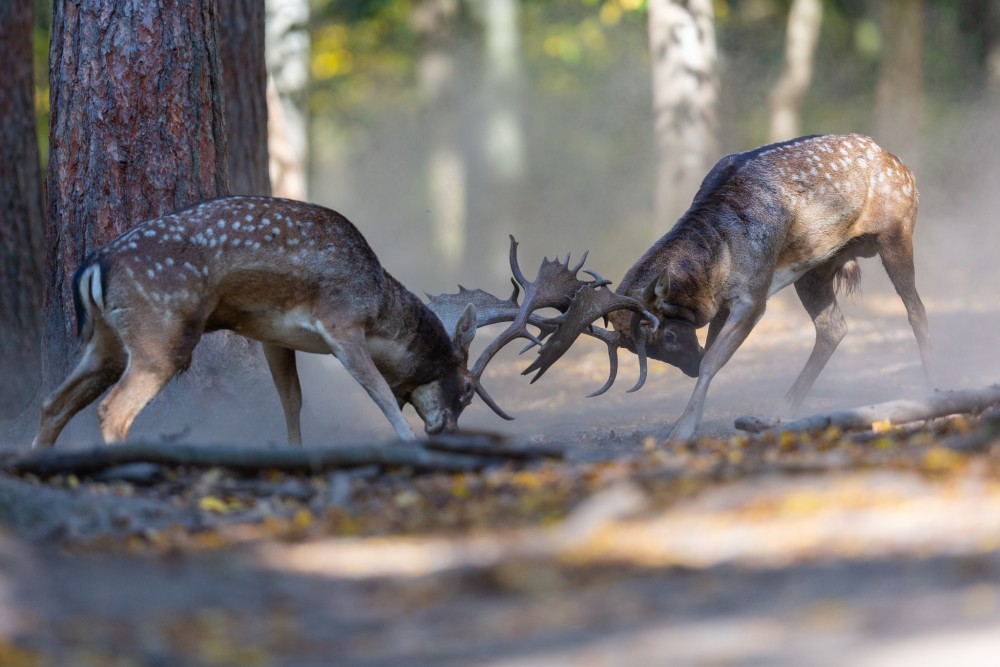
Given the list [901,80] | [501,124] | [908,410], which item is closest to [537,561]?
[908,410]

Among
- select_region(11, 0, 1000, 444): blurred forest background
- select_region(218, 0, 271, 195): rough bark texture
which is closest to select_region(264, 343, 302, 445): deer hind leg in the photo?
select_region(218, 0, 271, 195): rough bark texture

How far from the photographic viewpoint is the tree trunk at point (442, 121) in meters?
23.4

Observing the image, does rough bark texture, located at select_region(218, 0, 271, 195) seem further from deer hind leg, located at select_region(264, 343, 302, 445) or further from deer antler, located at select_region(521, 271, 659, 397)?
deer antler, located at select_region(521, 271, 659, 397)

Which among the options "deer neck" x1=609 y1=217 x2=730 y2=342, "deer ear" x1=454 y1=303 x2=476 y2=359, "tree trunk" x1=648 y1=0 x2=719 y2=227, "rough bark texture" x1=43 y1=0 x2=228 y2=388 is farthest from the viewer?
"tree trunk" x1=648 y1=0 x2=719 y2=227

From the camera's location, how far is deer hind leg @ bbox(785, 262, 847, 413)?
10.2 metres

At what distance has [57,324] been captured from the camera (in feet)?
28.2

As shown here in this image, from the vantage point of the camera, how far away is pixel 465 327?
28.1ft

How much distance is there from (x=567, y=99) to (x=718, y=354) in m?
24.1

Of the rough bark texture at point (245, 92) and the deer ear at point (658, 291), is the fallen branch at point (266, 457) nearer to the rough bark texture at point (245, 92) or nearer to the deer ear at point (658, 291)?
the deer ear at point (658, 291)

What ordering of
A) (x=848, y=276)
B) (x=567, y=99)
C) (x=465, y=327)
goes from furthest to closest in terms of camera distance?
(x=567, y=99), (x=848, y=276), (x=465, y=327)

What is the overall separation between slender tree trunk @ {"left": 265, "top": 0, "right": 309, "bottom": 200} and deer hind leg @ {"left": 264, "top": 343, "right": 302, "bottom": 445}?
749cm

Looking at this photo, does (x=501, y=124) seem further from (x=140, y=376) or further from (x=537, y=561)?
(x=537, y=561)

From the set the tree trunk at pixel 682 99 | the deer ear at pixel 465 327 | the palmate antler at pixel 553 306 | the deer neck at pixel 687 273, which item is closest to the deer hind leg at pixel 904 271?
the deer neck at pixel 687 273

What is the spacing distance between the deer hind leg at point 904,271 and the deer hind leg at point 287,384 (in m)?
4.52
